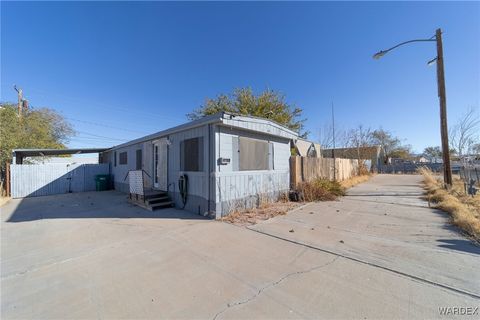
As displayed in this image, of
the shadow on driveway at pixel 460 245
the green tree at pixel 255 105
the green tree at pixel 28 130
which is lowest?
the shadow on driveway at pixel 460 245

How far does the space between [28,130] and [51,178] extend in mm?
7437

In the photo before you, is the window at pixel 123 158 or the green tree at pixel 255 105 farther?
the green tree at pixel 255 105

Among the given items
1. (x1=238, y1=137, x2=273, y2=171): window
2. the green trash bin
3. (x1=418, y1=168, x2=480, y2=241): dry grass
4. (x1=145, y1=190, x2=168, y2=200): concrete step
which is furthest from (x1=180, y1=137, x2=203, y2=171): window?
the green trash bin

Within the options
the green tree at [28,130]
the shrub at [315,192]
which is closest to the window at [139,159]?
the green tree at [28,130]

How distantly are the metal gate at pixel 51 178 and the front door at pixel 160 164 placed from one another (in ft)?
25.1

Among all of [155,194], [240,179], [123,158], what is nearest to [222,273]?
[240,179]

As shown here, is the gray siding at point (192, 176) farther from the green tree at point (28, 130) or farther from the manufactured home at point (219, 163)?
the green tree at point (28, 130)

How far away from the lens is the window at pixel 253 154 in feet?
22.3

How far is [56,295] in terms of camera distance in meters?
2.41

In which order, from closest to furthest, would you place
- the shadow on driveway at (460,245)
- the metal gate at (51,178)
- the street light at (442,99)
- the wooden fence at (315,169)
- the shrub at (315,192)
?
the shadow on driveway at (460,245) < the shrub at (315,192) < the street light at (442,99) < the wooden fence at (315,169) < the metal gate at (51,178)

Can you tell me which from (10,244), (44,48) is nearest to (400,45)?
(10,244)

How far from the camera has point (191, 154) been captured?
22.2 feet

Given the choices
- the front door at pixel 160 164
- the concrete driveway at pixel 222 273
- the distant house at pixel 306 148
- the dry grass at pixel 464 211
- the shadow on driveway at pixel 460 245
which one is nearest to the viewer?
the concrete driveway at pixel 222 273

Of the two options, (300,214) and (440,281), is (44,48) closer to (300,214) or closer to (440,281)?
(300,214)
